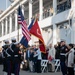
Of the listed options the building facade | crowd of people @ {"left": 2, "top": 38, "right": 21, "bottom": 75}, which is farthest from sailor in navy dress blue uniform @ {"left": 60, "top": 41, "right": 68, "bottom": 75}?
the building facade

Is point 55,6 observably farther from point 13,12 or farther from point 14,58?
point 13,12

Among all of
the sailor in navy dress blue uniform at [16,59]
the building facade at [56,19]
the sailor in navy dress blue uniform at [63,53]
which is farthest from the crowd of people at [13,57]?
the building facade at [56,19]

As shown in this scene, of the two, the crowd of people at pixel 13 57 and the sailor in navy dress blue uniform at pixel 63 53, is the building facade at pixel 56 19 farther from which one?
the crowd of people at pixel 13 57

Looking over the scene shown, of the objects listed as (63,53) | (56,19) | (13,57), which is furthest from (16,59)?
(56,19)

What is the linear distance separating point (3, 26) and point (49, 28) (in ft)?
90.2

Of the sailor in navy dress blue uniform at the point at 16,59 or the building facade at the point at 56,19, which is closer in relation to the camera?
the sailor in navy dress blue uniform at the point at 16,59

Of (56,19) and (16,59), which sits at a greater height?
(56,19)

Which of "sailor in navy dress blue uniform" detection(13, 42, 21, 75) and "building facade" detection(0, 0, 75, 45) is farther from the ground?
"building facade" detection(0, 0, 75, 45)

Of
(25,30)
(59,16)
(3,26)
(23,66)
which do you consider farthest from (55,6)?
(3,26)

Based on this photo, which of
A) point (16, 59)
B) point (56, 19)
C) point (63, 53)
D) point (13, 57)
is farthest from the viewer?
point (56, 19)

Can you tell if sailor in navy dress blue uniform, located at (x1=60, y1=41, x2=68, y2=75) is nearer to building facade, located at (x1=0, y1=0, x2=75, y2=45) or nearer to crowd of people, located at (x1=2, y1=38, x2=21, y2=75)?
crowd of people, located at (x1=2, y1=38, x2=21, y2=75)

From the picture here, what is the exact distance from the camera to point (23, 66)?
2097cm

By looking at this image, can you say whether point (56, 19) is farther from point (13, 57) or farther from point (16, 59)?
point (16, 59)

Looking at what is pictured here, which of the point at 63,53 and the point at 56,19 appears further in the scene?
the point at 56,19
